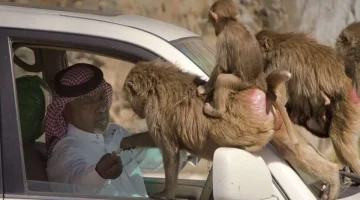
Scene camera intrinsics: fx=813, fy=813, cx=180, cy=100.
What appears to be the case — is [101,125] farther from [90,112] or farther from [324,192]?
[324,192]

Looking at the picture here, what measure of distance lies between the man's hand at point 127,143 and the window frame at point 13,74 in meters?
0.39

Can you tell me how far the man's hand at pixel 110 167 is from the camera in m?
3.46

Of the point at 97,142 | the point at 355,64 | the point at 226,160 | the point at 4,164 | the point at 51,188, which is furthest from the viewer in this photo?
the point at 355,64

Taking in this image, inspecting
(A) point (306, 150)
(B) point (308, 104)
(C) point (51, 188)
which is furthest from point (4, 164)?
(B) point (308, 104)

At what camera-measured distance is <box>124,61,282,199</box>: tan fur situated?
3.22 metres

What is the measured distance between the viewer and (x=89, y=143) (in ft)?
12.1

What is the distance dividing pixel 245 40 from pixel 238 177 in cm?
101

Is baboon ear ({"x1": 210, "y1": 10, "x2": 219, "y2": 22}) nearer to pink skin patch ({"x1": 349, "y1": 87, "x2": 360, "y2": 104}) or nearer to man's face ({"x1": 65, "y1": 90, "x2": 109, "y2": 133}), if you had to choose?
man's face ({"x1": 65, "y1": 90, "x2": 109, "y2": 133})

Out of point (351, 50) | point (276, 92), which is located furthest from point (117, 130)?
point (351, 50)

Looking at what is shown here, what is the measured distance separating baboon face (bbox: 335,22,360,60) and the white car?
47.6 inches

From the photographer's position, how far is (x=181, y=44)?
11.5 feet

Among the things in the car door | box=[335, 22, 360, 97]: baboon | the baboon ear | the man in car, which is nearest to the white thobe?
the man in car

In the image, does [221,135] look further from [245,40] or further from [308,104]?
[308,104]

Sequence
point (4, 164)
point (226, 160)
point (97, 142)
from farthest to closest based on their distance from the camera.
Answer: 1. point (97, 142)
2. point (4, 164)
3. point (226, 160)
